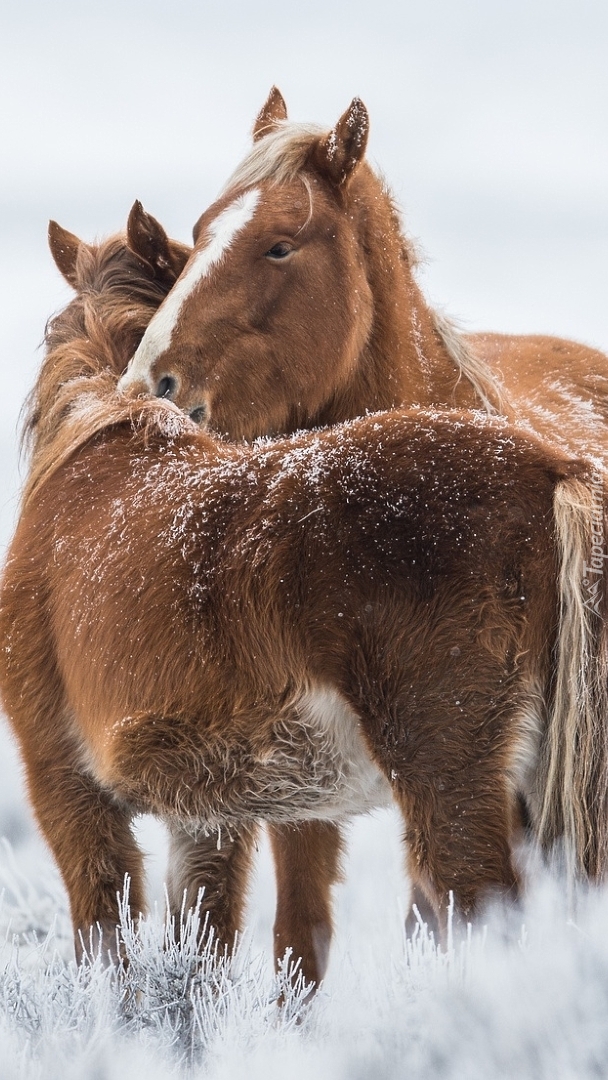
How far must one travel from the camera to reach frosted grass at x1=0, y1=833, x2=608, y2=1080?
223 cm

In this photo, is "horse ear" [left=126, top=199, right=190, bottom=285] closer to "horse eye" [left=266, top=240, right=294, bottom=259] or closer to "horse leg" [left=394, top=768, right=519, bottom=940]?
"horse eye" [left=266, top=240, right=294, bottom=259]

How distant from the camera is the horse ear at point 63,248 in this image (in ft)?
13.0

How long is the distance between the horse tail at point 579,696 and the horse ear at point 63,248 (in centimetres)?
234

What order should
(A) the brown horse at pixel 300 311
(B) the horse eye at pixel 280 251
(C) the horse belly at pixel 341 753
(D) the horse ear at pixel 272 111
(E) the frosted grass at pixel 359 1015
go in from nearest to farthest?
(E) the frosted grass at pixel 359 1015, (C) the horse belly at pixel 341 753, (A) the brown horse at pixel 300 311, (B) the horse eye at pixel 280 251, (D) the horse ear at pixel 272 111

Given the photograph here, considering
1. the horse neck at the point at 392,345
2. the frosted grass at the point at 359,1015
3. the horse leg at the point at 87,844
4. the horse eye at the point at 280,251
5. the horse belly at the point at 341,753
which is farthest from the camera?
the horse neck at the point at 392,345

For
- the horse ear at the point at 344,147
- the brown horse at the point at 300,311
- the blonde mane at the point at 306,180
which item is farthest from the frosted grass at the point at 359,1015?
the horse ear at the point at 344,147

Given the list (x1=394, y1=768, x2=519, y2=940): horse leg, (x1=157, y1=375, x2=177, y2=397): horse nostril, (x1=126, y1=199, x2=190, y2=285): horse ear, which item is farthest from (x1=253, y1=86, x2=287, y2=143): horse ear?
(x1=394, y1=768, x2=519, y2=940): horse leg

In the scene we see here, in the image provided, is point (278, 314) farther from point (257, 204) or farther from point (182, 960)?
point (182, 960)

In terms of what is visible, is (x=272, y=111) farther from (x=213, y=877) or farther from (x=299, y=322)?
(x=213, y=877)

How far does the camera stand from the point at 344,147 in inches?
144

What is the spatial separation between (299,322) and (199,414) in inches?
18.1

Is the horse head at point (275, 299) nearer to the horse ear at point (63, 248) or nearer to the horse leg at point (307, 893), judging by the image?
the horse ear at point (63, 248)

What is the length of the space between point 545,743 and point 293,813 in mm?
666

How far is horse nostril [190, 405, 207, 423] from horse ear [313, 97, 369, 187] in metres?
0.93
